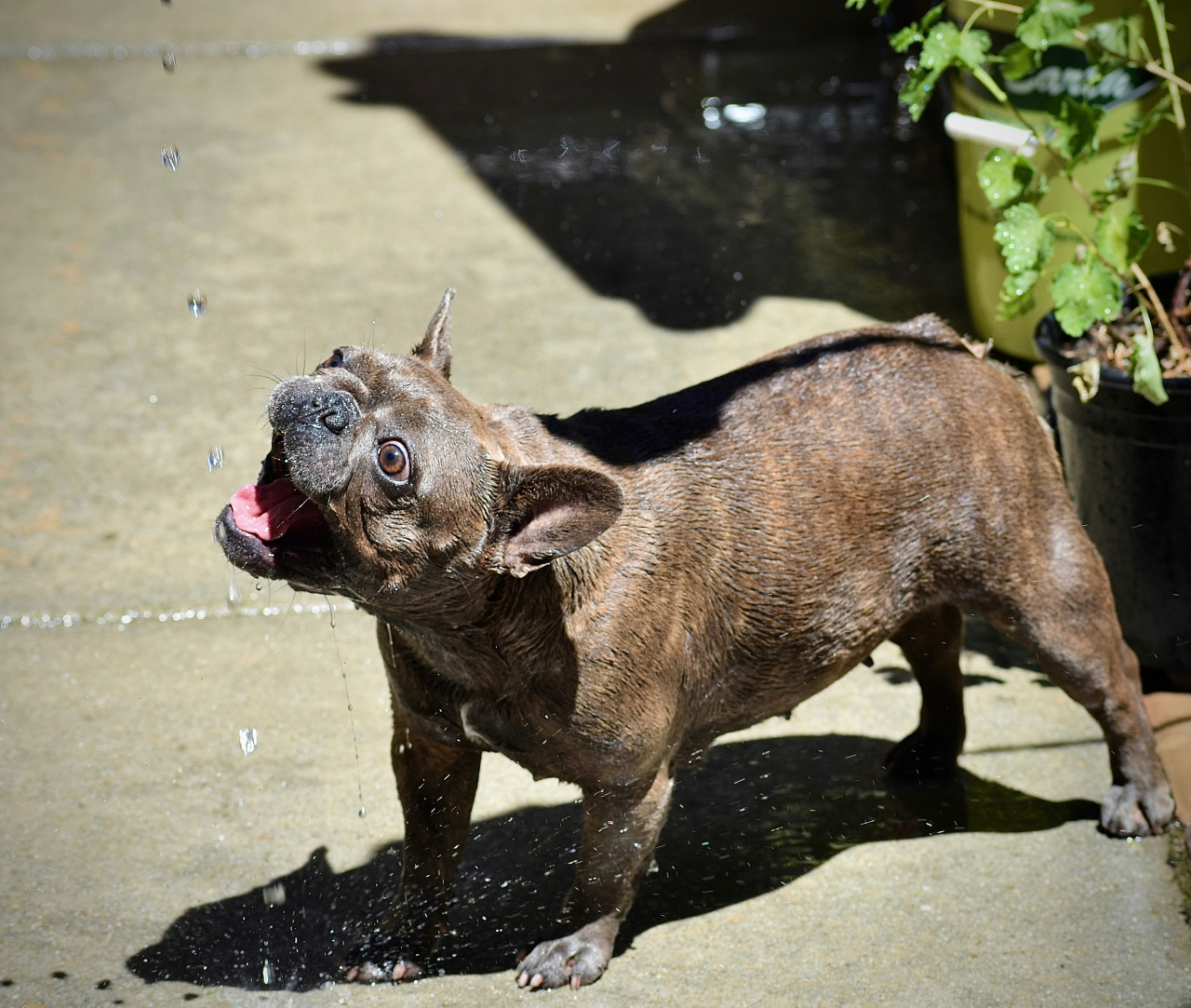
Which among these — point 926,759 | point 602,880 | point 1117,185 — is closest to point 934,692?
point 926,759

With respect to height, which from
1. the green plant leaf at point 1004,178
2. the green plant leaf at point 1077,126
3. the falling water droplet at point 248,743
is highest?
the green plant leaf at point 1077,126

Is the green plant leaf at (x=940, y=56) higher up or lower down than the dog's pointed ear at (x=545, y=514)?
higher up

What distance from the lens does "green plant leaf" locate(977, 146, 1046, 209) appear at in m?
4.05

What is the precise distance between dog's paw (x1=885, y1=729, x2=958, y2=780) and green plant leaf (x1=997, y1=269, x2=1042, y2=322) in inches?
51.7

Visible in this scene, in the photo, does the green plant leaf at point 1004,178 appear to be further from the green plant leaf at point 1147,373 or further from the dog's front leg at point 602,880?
the dog's front leg at point 602,880

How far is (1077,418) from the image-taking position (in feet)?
15.0

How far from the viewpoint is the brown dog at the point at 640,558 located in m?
2.96

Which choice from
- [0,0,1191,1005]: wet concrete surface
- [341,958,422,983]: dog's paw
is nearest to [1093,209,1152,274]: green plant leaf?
[0,0,1191,1005]: wet concrete surface

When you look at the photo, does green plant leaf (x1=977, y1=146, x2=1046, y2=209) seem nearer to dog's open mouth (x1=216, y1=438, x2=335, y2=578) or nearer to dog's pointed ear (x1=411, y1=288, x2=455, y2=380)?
dog's pointed ear (x1=411, y1=288, x2=455, y2=380)

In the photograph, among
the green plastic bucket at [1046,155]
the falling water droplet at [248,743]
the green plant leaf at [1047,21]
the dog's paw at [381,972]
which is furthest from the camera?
the green plastic bucket at [1046,155]

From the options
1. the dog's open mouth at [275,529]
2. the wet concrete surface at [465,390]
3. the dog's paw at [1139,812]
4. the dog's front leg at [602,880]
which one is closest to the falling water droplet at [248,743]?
the wet concrete surface at [465,390]

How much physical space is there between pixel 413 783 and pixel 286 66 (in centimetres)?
720

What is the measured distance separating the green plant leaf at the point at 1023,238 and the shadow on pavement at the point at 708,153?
2734mm

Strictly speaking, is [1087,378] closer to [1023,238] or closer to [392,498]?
[1023,238]
